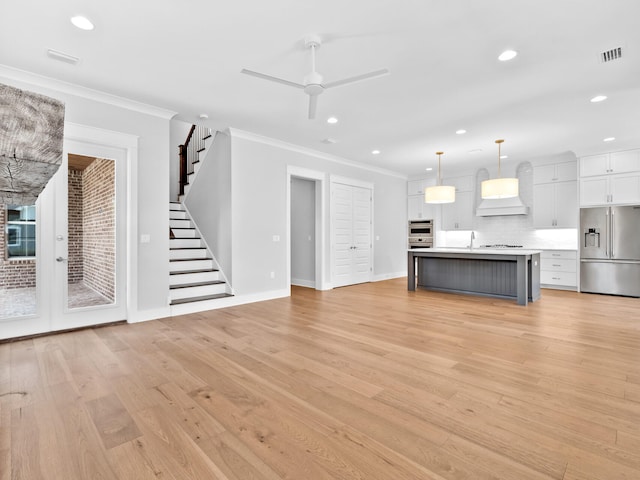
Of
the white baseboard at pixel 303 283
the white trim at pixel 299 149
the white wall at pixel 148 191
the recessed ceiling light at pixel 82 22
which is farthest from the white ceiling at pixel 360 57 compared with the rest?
the white baseboard at pixel 303 283

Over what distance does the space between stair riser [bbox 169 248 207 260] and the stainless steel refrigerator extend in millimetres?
7337

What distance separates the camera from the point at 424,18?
2.65 m

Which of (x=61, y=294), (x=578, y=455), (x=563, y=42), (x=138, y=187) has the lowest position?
(x=578, y=455)

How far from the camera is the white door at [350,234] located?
725 cm

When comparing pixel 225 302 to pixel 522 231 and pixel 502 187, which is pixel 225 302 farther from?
pixel 522 231

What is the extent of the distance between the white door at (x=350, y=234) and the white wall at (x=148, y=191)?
139 inches

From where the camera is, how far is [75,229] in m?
3.99

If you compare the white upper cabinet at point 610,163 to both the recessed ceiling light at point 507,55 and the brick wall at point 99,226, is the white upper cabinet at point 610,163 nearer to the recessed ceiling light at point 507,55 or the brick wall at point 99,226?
the recessed ceiling light at point 507,55

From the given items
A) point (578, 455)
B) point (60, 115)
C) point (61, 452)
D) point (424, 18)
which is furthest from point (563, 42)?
point (61, 452)

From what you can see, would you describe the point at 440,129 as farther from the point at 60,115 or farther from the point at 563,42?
the point at 60,115

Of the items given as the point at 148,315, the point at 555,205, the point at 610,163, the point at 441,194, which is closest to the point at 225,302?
the point at 148,315

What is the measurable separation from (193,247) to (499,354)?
5168mm

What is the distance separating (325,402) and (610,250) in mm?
6739

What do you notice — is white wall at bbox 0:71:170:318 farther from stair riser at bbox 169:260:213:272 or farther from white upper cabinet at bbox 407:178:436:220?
white upper cabinet at bbox 407:178:436:220
